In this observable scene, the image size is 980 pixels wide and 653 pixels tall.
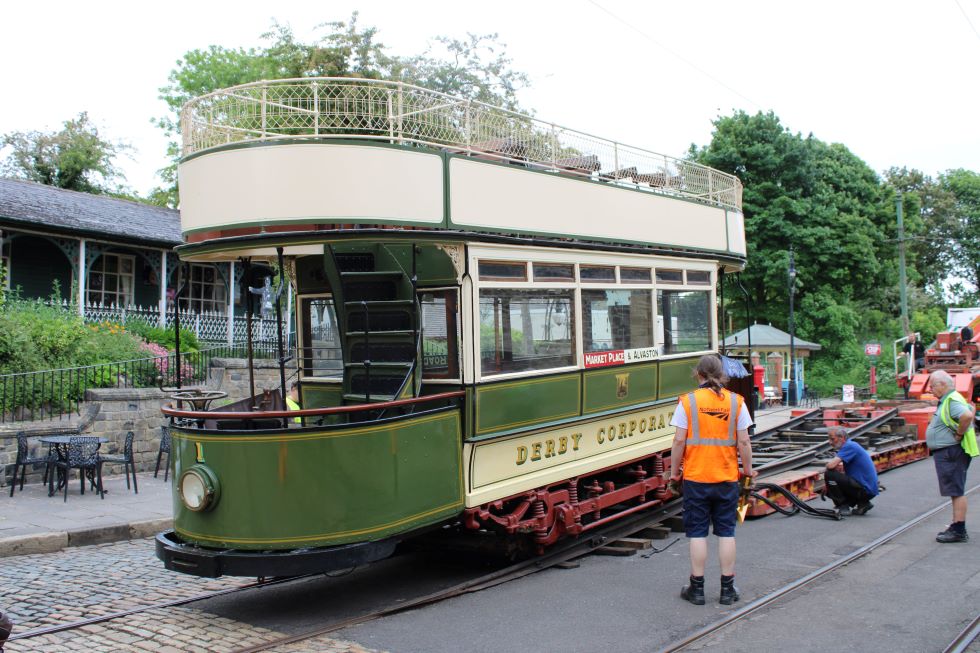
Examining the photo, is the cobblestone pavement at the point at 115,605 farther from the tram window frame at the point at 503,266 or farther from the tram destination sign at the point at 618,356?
the tram destination sign at the point at 618,356

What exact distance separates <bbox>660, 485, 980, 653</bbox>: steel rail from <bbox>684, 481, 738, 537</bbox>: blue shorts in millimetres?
538

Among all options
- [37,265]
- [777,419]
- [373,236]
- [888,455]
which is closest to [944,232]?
[777,419]

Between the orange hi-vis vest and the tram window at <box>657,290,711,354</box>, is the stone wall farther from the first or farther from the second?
the orange hi-vis vest

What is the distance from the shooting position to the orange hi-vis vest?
604 centimetres

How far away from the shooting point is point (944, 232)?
48219 millimetres

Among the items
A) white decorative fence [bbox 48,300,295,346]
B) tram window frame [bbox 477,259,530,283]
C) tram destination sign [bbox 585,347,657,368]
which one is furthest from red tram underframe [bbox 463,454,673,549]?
white decorative fence [bbox 48,300,295,346]

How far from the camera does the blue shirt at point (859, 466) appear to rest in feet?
30.6

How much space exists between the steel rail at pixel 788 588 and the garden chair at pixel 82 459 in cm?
830

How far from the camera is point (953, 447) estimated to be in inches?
317

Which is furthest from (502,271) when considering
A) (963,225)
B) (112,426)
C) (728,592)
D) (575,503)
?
(963,225)

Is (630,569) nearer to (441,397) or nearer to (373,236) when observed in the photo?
(441,397)

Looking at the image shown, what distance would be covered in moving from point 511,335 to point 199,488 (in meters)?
2.78

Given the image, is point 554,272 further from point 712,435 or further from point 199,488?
point 199,488

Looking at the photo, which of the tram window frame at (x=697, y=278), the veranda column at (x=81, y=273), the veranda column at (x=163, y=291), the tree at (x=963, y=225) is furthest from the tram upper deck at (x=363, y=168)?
the tree at (x=963, y=225)
